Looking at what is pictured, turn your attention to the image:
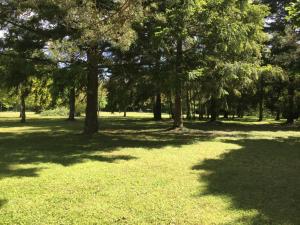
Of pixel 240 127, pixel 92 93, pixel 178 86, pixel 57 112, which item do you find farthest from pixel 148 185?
pixel 57 112

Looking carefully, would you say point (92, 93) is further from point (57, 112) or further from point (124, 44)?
point (57, 112)

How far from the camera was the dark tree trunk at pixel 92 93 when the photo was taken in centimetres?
1338

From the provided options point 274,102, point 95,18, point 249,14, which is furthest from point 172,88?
point 274,102

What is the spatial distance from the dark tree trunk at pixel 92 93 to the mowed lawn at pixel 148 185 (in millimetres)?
3060

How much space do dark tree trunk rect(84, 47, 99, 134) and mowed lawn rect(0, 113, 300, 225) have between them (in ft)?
10.0

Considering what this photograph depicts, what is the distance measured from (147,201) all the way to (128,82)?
11.1 metres

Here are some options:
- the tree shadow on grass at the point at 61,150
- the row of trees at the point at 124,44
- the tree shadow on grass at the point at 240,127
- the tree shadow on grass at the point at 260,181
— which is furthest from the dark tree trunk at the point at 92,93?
the tree shadow on grass at the point at 240,127

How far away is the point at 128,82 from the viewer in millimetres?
17000

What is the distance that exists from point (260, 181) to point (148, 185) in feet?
8.07

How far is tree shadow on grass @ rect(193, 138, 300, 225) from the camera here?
594 centimetres

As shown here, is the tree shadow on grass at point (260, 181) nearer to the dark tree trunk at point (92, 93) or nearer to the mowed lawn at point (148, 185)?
the mowed lawn at point (148, 185)

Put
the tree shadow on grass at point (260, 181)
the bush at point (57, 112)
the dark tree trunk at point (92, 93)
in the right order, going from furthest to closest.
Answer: the bush at point (57, 112)
the dark tree trunk at point (92, 93)
the tree shadow on grass at point (260, 181)

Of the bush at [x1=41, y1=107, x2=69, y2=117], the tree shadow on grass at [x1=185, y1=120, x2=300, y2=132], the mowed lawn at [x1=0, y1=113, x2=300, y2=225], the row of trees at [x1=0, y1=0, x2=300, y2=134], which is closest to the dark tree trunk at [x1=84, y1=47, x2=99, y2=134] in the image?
the row of trees at [x1=0, y1=0, x2=300, y2=134]

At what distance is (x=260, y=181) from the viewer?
26.0ft
